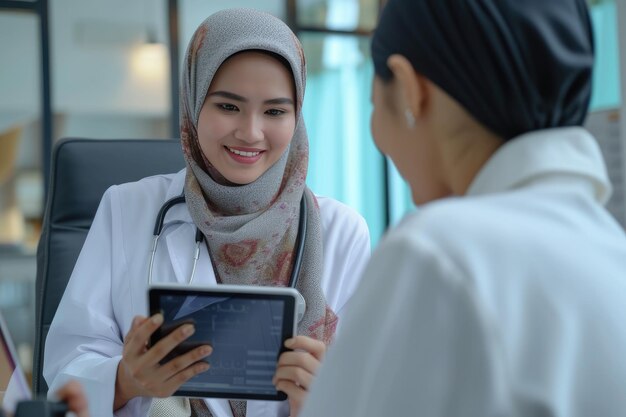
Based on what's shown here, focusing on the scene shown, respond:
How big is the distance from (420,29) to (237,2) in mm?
4168

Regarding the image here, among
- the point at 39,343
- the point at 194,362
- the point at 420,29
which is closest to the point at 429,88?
the point at 420,29

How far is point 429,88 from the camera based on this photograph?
27.2 inches

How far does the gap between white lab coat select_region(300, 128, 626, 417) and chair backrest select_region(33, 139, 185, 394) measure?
3.55 feet

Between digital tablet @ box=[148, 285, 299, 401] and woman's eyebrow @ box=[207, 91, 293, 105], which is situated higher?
woman's eyebrow @ box=[207, 91, 293, 105]

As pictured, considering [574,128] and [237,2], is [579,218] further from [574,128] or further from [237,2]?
[237,2]

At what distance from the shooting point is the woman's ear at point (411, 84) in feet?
2.27

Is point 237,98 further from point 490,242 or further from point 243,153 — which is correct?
point 490,242

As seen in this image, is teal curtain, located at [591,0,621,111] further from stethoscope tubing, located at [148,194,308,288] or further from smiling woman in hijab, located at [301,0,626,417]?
smiling woman in hijab, located at [301,0,626,417]

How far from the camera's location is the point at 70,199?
5.33 ft

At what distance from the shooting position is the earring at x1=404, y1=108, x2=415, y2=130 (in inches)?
27.9

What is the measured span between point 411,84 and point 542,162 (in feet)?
0.43

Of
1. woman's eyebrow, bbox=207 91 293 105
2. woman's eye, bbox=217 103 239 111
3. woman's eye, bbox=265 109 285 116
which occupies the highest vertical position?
woman's eyebrow, bbox=207 91 293 105

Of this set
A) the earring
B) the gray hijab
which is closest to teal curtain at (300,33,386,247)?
the gray hijab

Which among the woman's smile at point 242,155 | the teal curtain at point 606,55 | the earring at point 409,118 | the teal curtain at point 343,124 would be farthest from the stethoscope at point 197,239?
the teal curtain at point 343,124
